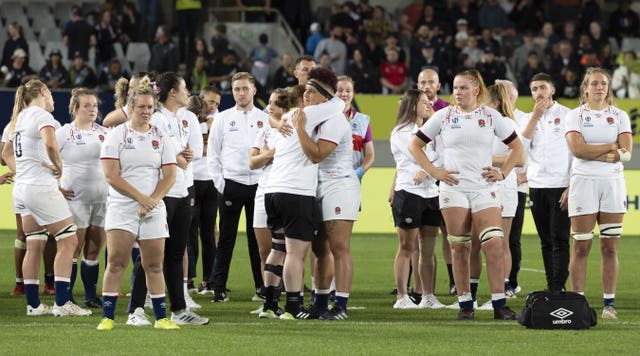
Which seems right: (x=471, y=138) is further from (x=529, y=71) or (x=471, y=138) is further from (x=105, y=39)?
(x=105, y=39)

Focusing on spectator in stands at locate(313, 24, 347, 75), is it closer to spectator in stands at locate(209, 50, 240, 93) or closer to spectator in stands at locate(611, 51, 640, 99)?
spectator in stands at locate(209, 50, 240, 93)

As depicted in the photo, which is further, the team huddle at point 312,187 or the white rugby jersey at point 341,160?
the white rugby jersey at point 341,160

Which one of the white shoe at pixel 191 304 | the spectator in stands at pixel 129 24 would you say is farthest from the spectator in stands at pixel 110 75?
the white shoe at pixel 191 304

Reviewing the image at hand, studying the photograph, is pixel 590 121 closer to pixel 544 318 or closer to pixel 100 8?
pixel 544 318

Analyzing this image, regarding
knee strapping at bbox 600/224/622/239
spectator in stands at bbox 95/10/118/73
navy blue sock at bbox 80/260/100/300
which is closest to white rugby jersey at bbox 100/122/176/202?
navy blue sock at bbox 80/260/100/300

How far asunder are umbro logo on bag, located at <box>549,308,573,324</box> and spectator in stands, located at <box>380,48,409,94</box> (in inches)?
581

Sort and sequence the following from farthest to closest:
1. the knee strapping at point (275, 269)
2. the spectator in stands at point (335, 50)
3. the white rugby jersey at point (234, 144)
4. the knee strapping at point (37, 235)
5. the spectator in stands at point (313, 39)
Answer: the spectator in stands at point (313, 39)
the spectator in stands at point (335, 50)
the white rugby jersey at point (234, 144)
the knee strapping at point (37, 235)
the knee strapping at point (275, 269)

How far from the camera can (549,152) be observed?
39.3 feet

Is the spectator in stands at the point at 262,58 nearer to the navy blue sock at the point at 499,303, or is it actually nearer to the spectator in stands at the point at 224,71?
the spectator in stands at the point at 224,71

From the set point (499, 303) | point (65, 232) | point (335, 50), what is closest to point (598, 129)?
point (499, 303)

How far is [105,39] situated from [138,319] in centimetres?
1641

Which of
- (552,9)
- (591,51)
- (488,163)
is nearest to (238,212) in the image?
(488,163)

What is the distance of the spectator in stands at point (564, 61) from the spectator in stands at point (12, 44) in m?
10.4

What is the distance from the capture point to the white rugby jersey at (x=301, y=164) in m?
9.95
